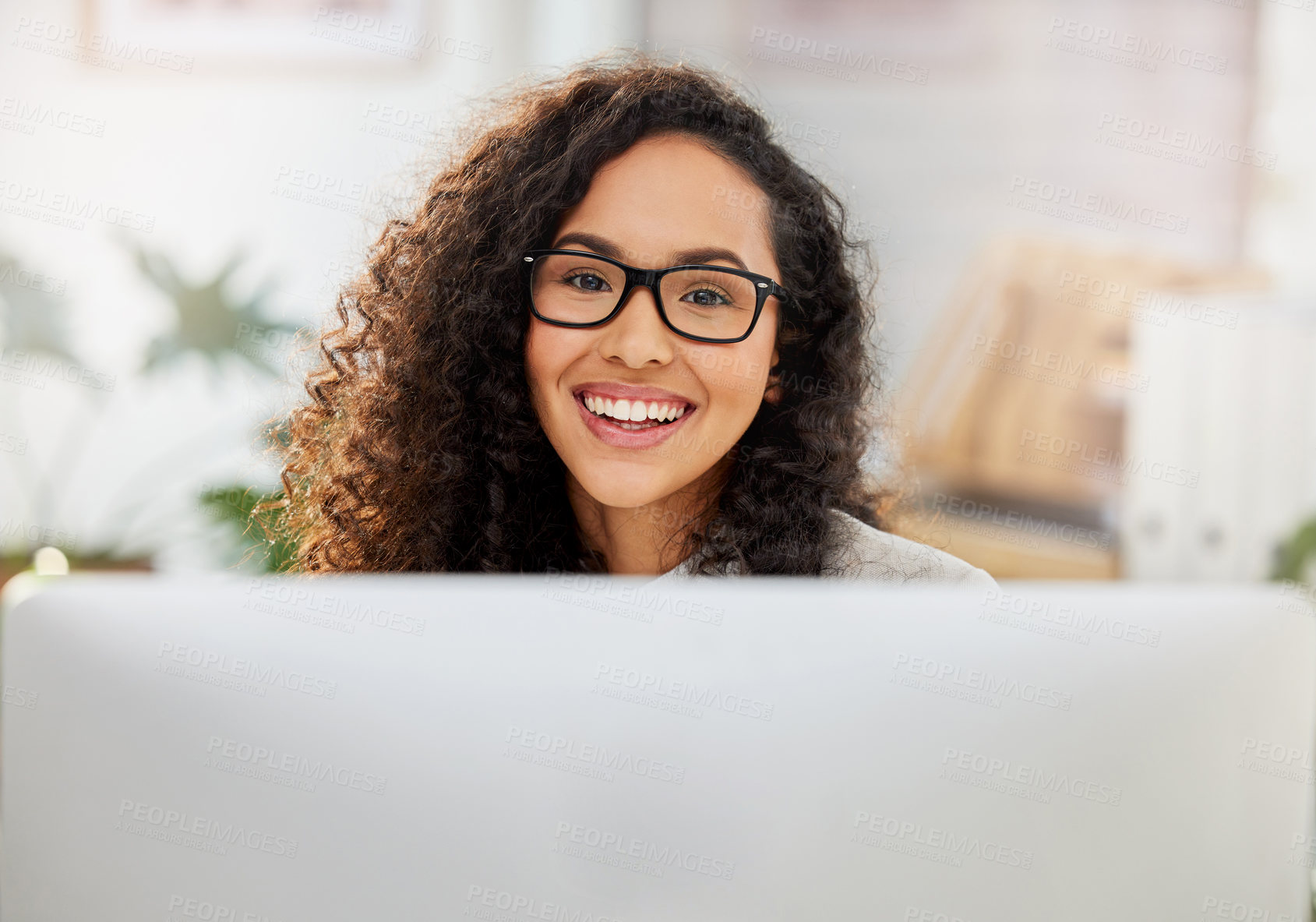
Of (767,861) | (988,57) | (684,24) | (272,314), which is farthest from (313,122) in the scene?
(767,861)

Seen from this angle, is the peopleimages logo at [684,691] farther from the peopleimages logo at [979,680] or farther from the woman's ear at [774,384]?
the woman's ear at [774,384]

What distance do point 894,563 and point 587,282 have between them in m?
0.42

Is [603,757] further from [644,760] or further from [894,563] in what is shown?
[894,563]

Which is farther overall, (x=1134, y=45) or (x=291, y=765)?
(x=1134, y=45)

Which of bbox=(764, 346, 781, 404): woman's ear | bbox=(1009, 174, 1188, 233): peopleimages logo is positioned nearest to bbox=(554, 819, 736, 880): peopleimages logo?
bbox=(764, 346, 781, 404): woman's ear

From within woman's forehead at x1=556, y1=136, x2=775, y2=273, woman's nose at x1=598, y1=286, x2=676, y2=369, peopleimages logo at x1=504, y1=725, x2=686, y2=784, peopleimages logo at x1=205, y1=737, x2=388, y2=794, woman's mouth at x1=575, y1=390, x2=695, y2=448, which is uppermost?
woman's forehead at x1=556, y1=136, x2=775, y2=273

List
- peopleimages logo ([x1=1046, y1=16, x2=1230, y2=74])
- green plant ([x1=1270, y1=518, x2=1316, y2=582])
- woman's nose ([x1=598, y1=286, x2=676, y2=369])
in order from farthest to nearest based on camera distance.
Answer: peopleimages logo ([x1=1046, y1=16, x2=1230, y2=74]) < green plant ([x1=1270, y1=518, x2=1316, y2=582]) < woman's nose ([x1=598, y1=286, x2=676, y2=369])

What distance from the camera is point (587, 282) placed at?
1.06m

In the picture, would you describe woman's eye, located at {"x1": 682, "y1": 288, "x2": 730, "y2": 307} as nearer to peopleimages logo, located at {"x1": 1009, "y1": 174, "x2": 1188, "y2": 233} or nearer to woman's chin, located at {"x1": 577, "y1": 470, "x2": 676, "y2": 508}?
woman's chin, located at {"x1": 577, "y1": 470, "x2": 676, "y2": 508}

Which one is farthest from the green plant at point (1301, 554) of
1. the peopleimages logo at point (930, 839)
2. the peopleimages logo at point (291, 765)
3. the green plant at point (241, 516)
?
the peopleimages logo at point (291, 765)

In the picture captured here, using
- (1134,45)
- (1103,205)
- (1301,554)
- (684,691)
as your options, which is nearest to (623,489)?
(684,691)

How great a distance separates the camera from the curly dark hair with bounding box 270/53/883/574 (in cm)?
114

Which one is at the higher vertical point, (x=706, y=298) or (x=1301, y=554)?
(x=706, y=298)

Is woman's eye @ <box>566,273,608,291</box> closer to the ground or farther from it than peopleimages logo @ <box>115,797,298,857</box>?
farther from it
